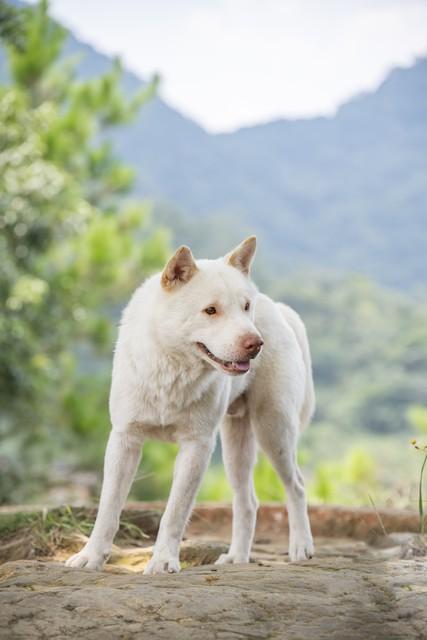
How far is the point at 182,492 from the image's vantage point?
3.53m

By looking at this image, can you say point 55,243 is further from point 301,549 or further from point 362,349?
point 362,349

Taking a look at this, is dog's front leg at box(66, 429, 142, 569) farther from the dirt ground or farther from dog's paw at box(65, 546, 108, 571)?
the dirt ground

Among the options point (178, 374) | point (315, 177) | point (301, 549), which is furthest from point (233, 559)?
point (315, 177)

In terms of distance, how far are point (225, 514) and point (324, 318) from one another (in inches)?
1112

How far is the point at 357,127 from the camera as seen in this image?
147 ft

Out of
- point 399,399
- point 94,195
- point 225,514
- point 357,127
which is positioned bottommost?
point 225,514

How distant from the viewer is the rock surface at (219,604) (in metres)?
2.39

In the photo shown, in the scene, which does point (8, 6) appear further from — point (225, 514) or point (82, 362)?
point (82, 362)

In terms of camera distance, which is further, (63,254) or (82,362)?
(82,362)

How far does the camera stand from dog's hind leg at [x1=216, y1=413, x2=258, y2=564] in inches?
160

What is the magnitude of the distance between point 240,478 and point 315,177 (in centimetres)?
4335

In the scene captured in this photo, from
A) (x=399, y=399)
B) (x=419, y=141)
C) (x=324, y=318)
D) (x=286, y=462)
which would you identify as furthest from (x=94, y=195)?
(x=419, y=141)

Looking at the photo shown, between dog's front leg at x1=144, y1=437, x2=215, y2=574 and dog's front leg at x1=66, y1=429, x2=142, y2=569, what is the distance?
219 mm

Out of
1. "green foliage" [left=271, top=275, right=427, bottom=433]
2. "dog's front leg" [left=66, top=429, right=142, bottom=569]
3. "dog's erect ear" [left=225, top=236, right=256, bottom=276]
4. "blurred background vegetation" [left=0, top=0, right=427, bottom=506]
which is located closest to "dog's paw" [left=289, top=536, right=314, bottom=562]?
"dog's front leg" [left=66, top=429, right=142, bottom=569]
